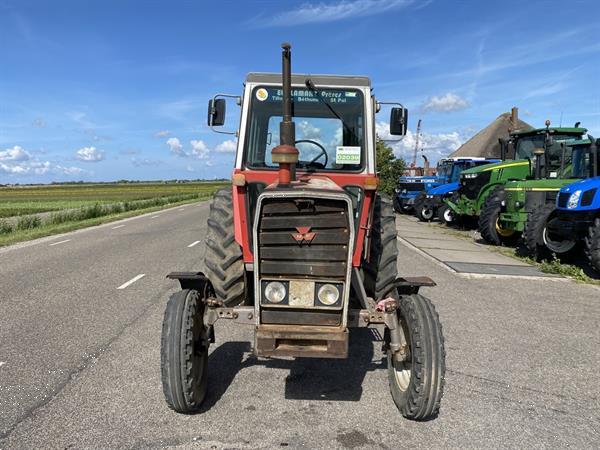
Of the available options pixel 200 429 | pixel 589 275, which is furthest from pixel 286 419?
pixel 589 275

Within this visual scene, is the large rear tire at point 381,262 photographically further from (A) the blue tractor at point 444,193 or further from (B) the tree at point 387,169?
(B) the tree at point 387,169

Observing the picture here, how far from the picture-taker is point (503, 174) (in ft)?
51.5

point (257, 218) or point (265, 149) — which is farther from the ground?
point (265, 149)

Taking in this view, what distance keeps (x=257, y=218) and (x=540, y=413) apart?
8.32 ft

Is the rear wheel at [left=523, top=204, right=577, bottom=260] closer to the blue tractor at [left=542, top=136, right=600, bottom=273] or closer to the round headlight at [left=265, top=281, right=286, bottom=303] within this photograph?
the blue tractor at [left=542, top=136, right=600, bottom=273]

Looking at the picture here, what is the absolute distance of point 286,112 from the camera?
399 centimetres

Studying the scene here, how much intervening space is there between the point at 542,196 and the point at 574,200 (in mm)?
2948

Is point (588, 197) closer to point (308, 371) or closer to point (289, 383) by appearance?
point (308, 371)

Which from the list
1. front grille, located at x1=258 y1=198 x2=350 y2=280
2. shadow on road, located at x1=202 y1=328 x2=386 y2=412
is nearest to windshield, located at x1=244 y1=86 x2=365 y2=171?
front grille, located at x1=258 y1=198 x2=350 y2=280

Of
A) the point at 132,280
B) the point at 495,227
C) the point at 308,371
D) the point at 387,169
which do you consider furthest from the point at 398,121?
the point at 387,169

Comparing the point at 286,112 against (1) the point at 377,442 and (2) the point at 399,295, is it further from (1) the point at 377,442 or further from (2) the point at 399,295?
(1) the point at 377,442

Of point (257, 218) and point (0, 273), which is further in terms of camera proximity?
point (0, 273)

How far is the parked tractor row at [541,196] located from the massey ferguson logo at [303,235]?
22.3 ft

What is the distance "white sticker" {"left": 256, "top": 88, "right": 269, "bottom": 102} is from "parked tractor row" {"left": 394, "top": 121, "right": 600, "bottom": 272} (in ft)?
20.8
